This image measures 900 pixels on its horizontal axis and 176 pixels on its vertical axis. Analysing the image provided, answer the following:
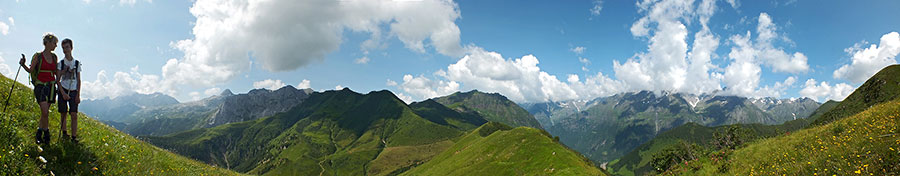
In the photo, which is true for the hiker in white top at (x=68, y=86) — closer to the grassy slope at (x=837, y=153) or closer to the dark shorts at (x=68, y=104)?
the dark shorts at (x=68, y=104)

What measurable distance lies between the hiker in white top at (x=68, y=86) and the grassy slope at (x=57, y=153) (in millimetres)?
762

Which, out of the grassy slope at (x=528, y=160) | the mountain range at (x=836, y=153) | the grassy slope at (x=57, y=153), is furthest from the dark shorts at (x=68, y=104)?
the grassy slope at (x=528, y=160)

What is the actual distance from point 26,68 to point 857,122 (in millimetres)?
36142

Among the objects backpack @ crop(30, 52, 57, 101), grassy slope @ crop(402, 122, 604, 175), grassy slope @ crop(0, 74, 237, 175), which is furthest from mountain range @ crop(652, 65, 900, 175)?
grassy slope @ crop(402, 122, 604, 175)

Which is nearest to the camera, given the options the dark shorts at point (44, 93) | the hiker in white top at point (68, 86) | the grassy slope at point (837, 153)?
the dark shorts at point (44, 93)

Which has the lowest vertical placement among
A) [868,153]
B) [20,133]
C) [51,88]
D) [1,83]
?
[868,153]

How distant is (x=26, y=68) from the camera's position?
1101cm

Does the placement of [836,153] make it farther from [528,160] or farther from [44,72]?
[528,160]

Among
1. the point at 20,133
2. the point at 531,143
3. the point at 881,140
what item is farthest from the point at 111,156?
the point at 531,143

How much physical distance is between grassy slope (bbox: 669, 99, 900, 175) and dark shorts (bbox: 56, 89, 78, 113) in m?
26.0

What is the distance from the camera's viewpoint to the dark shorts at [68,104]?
11.5m

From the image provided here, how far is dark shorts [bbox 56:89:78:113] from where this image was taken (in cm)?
1146

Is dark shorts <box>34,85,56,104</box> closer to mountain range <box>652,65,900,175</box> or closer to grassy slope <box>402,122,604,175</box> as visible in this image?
mountain range <box>652,65,900,175</box>

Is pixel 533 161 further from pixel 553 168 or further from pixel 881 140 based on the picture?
pixel 881 140
